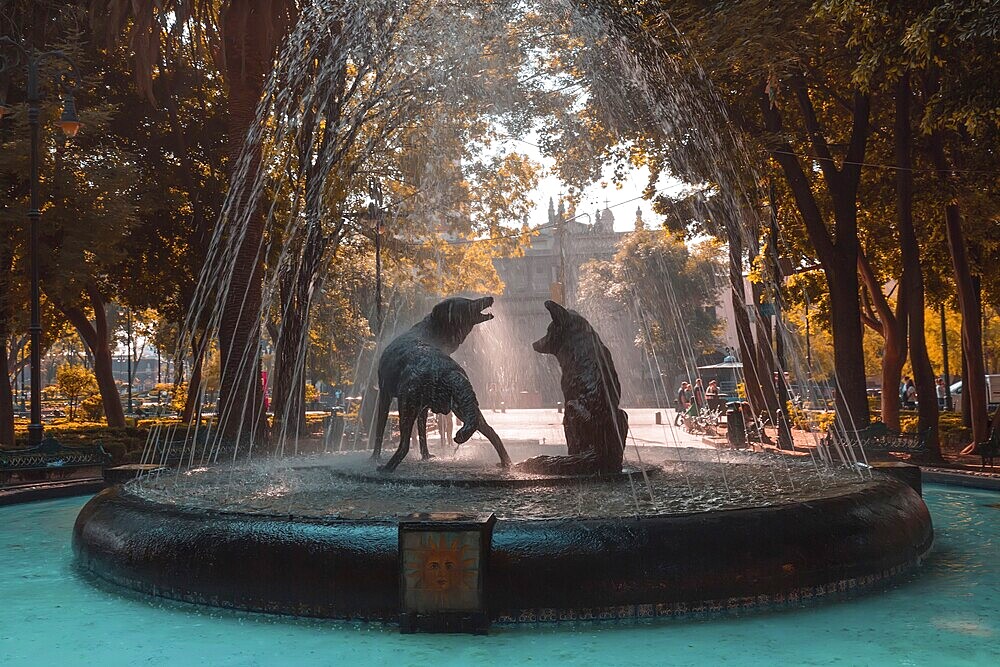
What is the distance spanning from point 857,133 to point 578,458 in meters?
10.7

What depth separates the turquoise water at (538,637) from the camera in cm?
525

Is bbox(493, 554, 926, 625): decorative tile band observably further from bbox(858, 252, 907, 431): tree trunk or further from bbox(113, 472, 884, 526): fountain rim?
bbox(858, 252, 907, 431): tree trunk

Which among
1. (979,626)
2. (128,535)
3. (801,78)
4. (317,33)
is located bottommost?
(979,626)

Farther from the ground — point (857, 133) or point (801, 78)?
point (801, 78)

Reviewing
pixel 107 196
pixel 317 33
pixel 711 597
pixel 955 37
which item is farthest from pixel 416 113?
pixel 711 597

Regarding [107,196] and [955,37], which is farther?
[107,196]

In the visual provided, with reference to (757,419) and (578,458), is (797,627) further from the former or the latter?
(757,419)

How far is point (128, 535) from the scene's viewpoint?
6918 millimetres

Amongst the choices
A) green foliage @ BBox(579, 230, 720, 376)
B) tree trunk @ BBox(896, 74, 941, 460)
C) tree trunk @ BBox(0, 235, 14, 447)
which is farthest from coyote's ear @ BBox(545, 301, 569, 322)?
green foliage @ BBox(579, 230, 720, 376)

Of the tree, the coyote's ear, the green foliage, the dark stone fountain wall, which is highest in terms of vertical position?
the green foliage

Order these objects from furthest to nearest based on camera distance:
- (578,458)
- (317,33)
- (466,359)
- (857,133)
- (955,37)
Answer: (466,359)
(317,33)
(857,133)
(955,37)
(578,458)

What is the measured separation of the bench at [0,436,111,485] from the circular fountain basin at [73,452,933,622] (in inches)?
279

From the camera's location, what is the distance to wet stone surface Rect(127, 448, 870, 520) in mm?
7078

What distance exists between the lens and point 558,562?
584 centimetres
